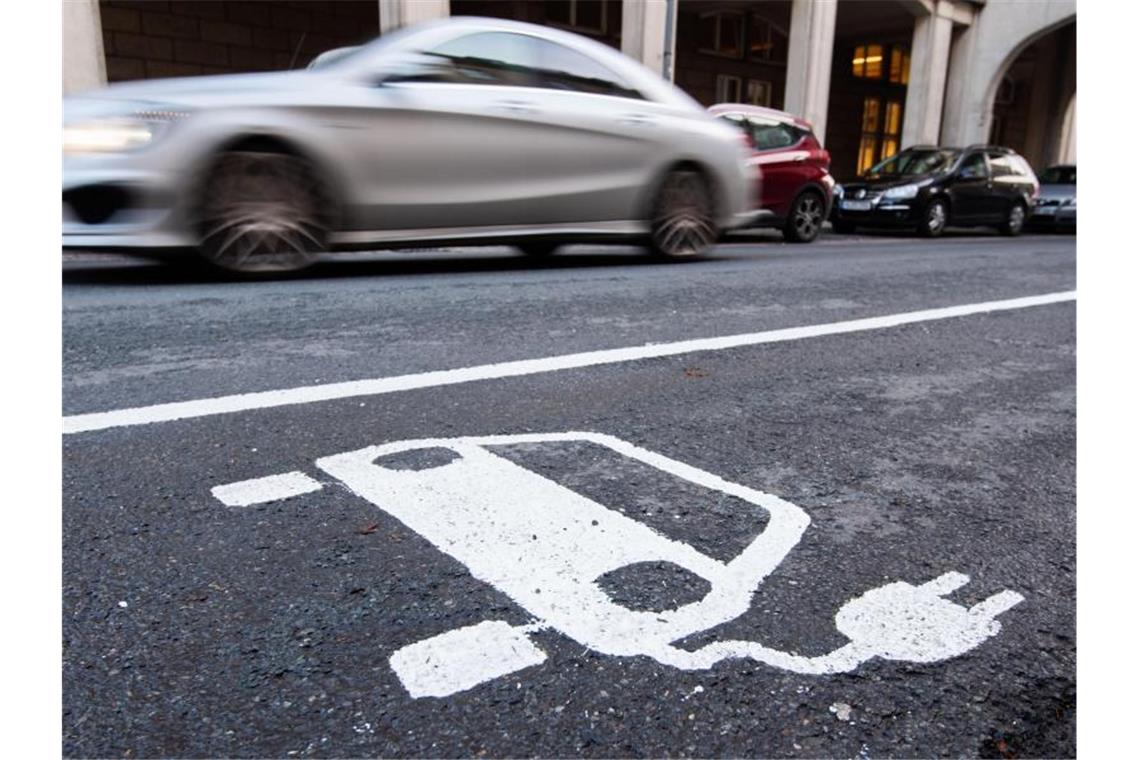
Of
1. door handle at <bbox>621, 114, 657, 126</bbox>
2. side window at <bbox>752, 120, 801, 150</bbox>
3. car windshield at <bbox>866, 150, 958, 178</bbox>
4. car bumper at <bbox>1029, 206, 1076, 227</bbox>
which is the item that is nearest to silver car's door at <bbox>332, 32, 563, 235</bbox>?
door handle at <bbox>621, 114, 657, 126</bbox>

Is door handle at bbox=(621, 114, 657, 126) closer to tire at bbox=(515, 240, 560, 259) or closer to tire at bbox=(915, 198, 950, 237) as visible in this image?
tire at bbox=(515, 240, 560, 259)

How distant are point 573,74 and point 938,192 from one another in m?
10.5

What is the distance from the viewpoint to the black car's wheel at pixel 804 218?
41.0 feet

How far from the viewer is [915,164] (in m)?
15.8

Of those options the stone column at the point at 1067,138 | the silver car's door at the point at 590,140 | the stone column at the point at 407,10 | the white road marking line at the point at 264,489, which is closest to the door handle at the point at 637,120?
the silver car's door at the point at 590,140

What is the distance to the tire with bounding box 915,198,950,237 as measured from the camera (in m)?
14.9

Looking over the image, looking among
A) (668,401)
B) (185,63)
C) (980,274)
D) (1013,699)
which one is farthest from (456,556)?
(185,63)

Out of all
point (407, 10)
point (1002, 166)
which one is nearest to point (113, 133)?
point (407, 10)

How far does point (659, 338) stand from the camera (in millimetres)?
4262

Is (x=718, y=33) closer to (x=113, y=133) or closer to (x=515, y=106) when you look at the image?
(x=515, y=106)

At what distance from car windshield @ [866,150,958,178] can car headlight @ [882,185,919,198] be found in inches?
23.7

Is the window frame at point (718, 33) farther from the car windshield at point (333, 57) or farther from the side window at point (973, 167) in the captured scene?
the car windshield at point (333, 57)

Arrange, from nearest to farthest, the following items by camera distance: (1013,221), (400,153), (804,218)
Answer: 1. (400,153)
2. (804,218)
3. (1013,221)

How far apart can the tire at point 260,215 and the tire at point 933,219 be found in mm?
12044
